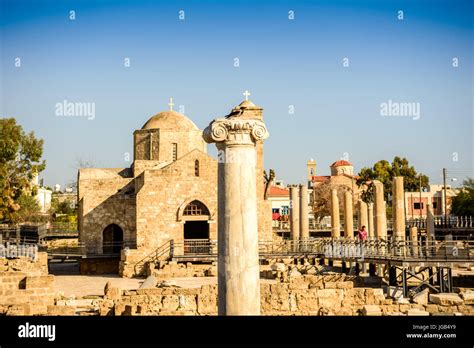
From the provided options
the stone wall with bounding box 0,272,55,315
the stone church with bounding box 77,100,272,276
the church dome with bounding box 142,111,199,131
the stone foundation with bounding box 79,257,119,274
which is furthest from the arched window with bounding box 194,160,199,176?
the stone wall with bounding box 0,272,55,315

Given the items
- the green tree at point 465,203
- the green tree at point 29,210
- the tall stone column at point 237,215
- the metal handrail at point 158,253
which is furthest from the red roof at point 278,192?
the tall stone column at point 237,215

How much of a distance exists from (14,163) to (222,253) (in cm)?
3141

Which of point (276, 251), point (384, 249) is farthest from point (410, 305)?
point (276, 251)

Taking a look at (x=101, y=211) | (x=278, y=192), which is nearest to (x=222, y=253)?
(x=101, y=211)

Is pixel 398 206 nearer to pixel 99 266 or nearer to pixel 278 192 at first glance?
pixel 99 266

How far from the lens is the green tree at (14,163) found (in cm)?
3678

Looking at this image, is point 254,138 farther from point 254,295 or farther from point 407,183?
point 407,183

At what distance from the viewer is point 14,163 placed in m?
38.8

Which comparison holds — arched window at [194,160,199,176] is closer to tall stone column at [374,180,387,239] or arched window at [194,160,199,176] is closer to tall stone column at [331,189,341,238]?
tall stone column at [331,189,341,238]

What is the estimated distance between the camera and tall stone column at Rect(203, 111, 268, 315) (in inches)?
397

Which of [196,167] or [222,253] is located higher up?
[196,167]

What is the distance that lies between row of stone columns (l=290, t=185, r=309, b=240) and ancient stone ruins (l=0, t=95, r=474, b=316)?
2.4 inches
